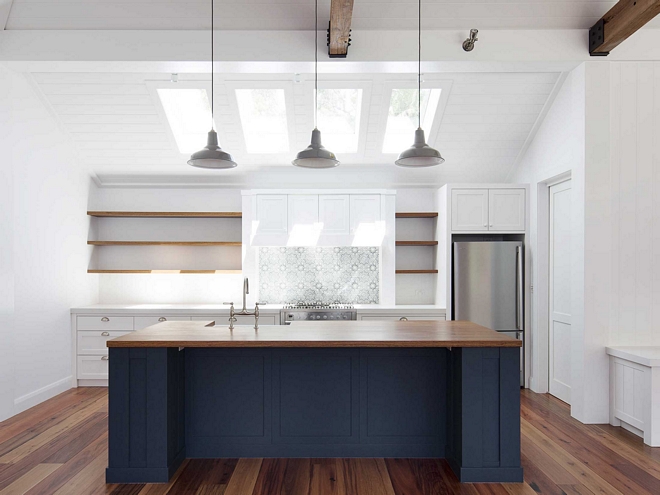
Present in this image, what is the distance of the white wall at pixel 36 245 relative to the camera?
4.18 meters

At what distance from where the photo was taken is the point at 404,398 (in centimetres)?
325

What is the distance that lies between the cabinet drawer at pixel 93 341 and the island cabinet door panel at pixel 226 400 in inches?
94.0

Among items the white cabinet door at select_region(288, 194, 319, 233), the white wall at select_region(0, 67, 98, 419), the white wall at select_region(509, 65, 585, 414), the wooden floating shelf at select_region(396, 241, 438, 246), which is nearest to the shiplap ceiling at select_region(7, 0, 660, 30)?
the white wall at select_region(509, 65, 585, 414)

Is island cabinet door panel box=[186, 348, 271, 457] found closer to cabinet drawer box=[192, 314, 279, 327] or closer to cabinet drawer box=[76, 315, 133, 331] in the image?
cabinet drawer box=[192, 314, 279, 327]

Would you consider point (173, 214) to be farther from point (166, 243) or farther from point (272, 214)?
point (272, 214)

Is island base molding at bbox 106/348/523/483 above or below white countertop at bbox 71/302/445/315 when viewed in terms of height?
below

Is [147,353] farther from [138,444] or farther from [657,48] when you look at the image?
[657,48]

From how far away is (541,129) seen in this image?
5039 mm

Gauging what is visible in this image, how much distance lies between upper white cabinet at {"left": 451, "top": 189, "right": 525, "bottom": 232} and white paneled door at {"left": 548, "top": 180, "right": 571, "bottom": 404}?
0.37 m

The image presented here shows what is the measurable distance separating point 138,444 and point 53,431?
54.9 inches

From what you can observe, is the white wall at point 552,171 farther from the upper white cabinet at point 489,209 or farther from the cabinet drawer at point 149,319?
the cabinet drawer at point 149,319

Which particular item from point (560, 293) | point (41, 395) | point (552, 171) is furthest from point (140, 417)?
point (552, 171)

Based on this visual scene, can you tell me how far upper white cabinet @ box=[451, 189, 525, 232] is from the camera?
5215mm

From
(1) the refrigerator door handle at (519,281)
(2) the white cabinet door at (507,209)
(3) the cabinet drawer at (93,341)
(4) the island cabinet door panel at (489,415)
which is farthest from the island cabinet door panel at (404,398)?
(3) the cabinet drawer at (93,341)
